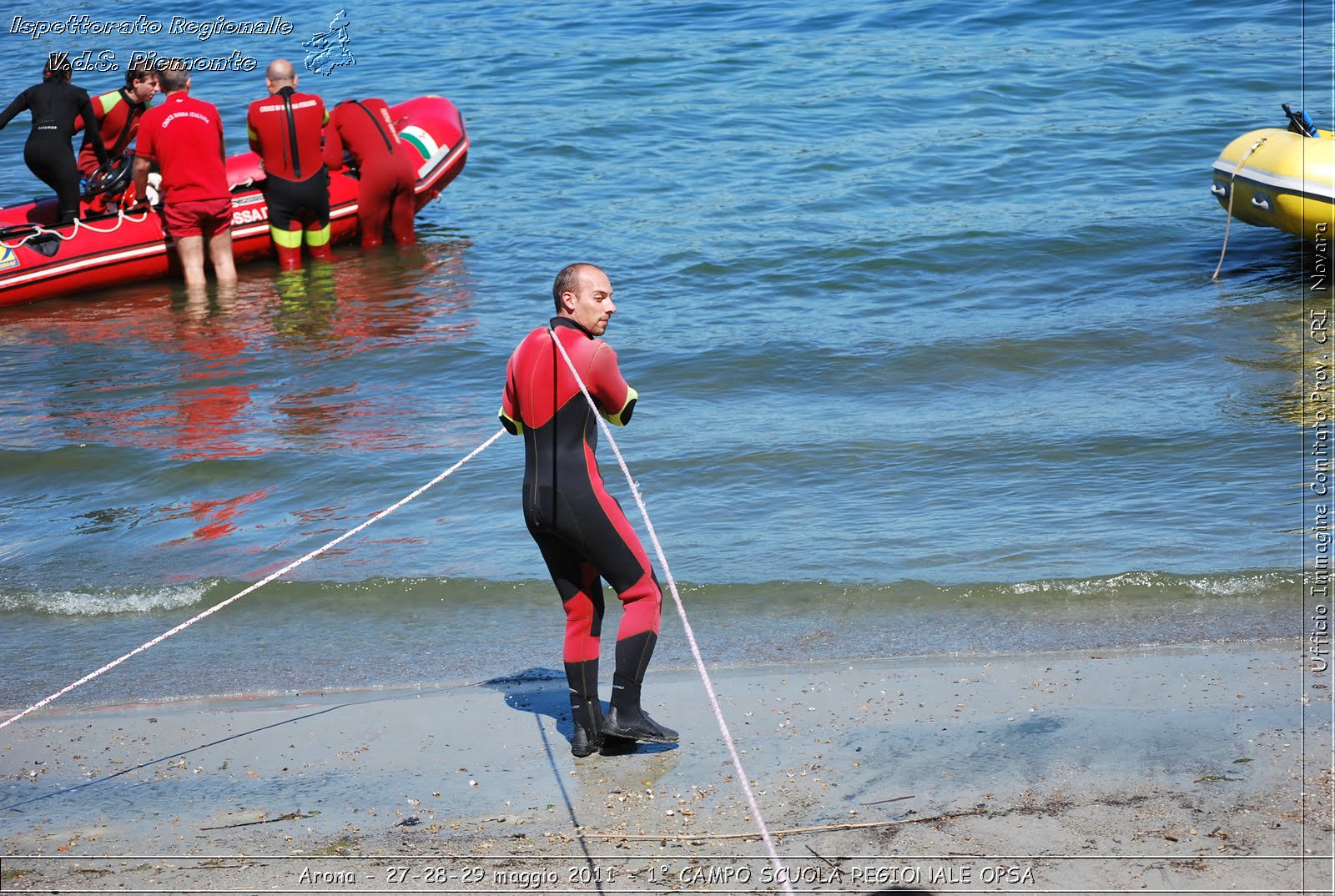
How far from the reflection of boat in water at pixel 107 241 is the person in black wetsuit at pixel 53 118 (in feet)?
2.10

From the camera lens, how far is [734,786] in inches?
169

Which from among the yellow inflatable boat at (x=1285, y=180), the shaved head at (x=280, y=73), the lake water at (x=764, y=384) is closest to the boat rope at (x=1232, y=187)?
the yellow inflatable boat at (x=1285, y=180)

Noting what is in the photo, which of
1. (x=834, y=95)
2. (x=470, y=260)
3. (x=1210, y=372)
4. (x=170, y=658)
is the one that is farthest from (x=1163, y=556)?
(x=834, y=95)

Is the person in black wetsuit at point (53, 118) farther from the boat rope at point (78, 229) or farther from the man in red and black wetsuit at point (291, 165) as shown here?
the man in red and black wetsuit at point (291, 165)

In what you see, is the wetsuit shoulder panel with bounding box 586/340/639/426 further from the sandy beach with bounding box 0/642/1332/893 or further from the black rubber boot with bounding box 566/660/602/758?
the sandy beach with bounding box 0/642/1332/893

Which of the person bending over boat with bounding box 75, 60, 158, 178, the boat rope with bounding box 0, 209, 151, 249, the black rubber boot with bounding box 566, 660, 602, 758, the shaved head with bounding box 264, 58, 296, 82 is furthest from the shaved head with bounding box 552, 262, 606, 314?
the boat rope with bounding box 0, 209, 151, 249

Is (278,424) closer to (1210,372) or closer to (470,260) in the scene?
(470,260)

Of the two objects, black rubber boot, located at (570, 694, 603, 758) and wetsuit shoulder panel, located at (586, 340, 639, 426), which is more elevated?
wetsuit shoulder panel, located at (586, 340, 639, 426)

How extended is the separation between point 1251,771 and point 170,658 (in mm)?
4251

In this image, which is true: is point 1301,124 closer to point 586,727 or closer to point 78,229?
point 586,727

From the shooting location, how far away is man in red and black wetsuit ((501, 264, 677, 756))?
4.33m

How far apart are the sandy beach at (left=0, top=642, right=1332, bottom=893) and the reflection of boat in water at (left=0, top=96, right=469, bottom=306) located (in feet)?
25.8

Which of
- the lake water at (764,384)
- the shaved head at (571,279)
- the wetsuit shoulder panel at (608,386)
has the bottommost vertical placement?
the lake water at (764,384)

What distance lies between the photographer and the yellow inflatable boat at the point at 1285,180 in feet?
34.1
